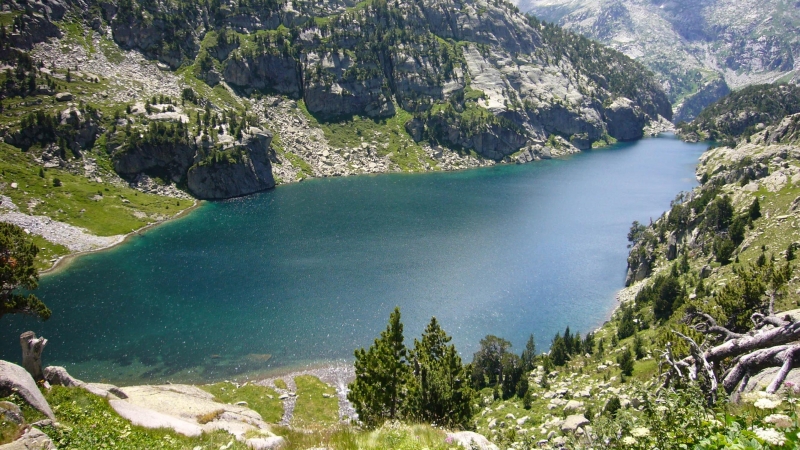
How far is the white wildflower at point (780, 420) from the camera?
7.41 metres

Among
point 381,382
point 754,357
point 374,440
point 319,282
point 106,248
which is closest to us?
point 374,440

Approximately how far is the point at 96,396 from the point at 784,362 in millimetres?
30473

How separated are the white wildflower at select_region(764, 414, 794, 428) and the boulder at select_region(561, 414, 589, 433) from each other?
26.5m

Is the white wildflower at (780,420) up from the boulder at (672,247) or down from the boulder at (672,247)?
up

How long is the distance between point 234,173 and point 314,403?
390 feet

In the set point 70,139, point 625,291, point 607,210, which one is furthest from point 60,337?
point 607,210

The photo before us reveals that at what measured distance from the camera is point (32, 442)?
580 inches

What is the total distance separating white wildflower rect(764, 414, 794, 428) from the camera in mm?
7408

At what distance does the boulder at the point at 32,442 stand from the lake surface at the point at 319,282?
42077 mm

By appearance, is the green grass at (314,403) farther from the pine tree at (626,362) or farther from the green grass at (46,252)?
the green grass at (46,252)

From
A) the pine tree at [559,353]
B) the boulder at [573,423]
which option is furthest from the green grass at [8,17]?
the boulder at [573,423]

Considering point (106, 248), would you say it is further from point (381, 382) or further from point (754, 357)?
point (754, 357)

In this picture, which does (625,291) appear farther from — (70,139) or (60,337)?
(70,139)

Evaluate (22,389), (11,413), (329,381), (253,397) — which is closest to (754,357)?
(11,413)
